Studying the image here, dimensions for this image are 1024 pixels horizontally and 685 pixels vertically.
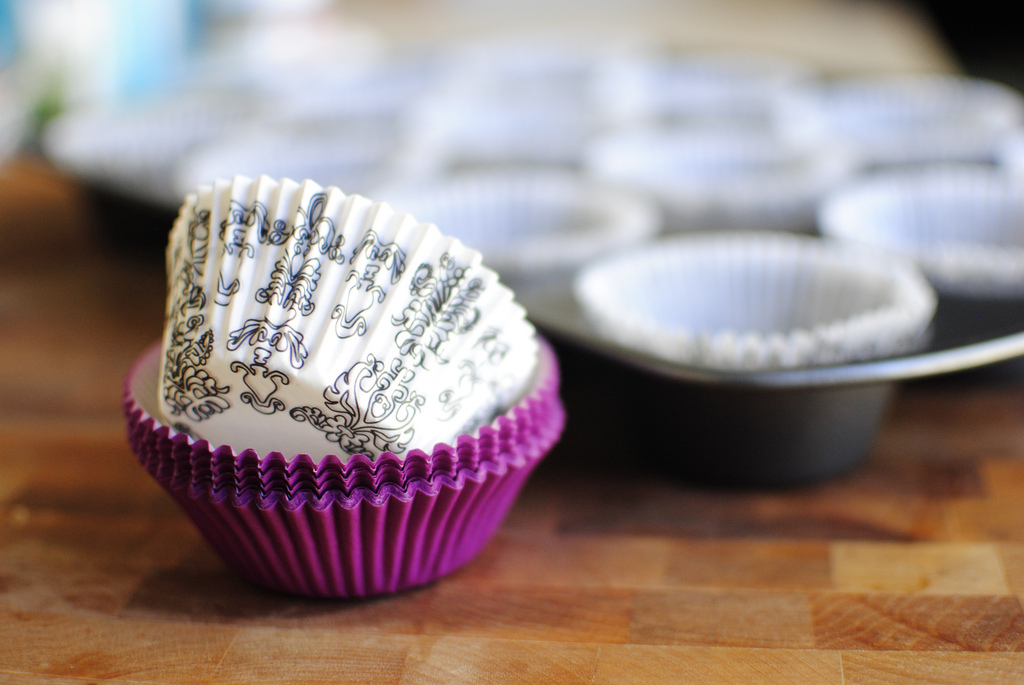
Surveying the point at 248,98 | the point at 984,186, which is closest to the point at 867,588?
Result: the point at 984,186

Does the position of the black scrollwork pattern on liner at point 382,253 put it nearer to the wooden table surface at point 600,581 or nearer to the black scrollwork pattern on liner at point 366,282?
the black scrollwork pattern on liner at point 366,282

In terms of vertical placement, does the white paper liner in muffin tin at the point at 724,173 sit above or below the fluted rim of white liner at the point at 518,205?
below

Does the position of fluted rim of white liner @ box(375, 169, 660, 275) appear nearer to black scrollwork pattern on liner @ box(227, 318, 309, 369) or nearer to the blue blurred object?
black scrollwork pattern on liner @ box(227, 318, 309, 369)

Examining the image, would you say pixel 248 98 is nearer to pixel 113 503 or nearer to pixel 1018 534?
pixel 113 503

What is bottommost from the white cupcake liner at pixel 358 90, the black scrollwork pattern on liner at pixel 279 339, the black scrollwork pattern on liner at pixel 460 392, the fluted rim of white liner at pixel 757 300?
the fluted rim of white liner at pixel 757 300

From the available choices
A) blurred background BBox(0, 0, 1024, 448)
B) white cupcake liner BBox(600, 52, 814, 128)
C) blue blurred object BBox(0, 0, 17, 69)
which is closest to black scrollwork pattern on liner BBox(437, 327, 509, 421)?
blurred background BBox(0, 0, 1024, 448)

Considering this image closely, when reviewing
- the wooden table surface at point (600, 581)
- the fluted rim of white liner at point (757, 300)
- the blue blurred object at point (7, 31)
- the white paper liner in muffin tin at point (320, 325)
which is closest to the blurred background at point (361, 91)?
the blue blurred object at point (7, 31)
